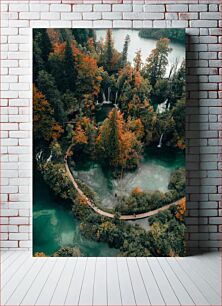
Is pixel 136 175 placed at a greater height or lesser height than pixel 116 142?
lesser

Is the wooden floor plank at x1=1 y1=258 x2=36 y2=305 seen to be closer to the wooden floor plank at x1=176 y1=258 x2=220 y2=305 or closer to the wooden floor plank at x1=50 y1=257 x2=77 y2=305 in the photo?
the wooden floor plank at x1=50 y1=257 x2=77 y2=305

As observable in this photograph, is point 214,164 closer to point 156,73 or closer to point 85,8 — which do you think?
point 156,73

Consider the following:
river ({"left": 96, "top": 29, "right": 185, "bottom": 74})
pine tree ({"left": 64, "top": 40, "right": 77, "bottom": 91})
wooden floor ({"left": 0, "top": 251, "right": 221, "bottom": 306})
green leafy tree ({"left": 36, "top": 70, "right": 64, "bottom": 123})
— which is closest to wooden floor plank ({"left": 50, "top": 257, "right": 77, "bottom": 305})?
wooden floor ({"left": 0, "top": 251, "right": 221, "bottom": 306})

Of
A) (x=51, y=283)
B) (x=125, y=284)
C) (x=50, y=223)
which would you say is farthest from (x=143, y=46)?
(x=51, y=283)

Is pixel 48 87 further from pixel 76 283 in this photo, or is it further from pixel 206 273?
A: pixel 206 273

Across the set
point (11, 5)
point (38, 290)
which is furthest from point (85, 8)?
point (38, 290)

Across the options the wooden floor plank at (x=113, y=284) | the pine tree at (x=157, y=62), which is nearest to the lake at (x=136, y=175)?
the wooden floor plank at (x=113, y=284)
